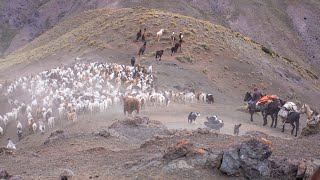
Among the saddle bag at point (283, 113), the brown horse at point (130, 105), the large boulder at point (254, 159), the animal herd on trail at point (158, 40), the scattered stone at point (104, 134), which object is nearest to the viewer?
the large boulder at point (254, 159)

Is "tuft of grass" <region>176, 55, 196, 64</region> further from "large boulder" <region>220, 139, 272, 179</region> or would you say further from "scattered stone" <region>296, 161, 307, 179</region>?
"scattered stone" <region>296, 161, 307, 179</region>

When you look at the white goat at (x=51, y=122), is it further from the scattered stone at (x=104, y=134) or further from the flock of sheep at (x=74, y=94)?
the scattered stone at (x=104, y=134)

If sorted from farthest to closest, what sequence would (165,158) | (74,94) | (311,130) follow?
(74,94) < (311,130) < (165,158)

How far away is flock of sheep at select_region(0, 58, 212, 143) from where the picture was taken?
89.7ft

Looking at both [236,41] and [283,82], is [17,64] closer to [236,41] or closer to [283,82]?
[236,41]

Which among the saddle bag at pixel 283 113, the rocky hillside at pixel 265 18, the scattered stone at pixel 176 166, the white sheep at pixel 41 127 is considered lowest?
the white sheep at pixel 41 127

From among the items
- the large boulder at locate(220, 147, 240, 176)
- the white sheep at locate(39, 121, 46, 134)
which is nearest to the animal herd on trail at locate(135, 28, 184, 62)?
the white sheep at locate(39, 121, 46, 134)

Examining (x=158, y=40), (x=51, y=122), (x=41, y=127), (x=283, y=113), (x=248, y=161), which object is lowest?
(x=41, y=127)

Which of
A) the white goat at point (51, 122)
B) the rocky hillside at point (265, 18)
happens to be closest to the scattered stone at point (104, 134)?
the white goat at point (51, 122)

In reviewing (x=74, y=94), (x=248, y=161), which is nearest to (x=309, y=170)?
(x=248, y=161)

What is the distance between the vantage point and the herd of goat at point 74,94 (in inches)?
1077

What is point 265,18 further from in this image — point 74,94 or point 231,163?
point 231,163

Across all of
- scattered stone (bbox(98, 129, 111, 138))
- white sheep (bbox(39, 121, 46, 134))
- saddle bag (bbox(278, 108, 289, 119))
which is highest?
saddle bag (bbox(278, 108, 289, 119))

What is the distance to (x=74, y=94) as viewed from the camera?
29906 millimetres
